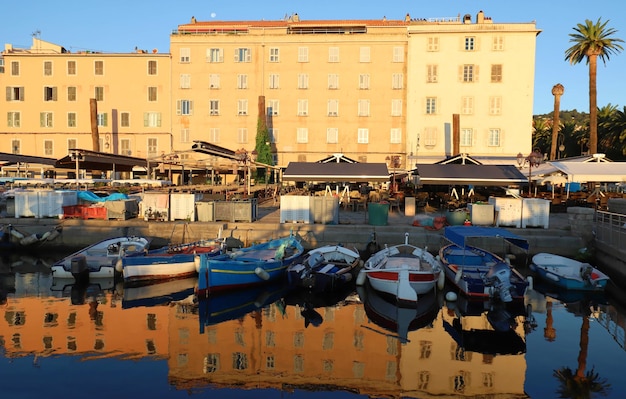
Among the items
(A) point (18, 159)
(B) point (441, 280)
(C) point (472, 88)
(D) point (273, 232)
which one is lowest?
(B) point (441, 280)

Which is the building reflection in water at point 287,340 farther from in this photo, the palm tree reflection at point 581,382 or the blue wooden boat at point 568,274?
the blue wooden boat at point 568,274

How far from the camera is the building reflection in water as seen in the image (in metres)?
11.1

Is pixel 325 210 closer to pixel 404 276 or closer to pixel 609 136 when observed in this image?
pixel 404 276

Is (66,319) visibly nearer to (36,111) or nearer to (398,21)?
(36,111)

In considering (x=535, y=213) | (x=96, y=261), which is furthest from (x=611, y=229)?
(x=96, y=261)

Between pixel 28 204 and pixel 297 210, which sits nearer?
pixel 297 210

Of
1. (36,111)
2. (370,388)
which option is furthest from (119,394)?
(36,111)

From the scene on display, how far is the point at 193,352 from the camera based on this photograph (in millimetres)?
12453

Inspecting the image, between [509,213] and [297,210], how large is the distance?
34.9ft

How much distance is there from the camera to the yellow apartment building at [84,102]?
53656mm

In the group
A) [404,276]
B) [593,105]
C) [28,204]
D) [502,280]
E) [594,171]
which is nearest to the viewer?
[404,276]

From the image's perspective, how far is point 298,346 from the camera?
13.0 metres

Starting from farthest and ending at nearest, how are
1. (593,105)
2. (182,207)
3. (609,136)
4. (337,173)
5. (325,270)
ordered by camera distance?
(609,136) → (593,105) → (337,173) → (182,207) → (325,270)

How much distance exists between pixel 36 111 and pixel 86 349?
5055 cm
